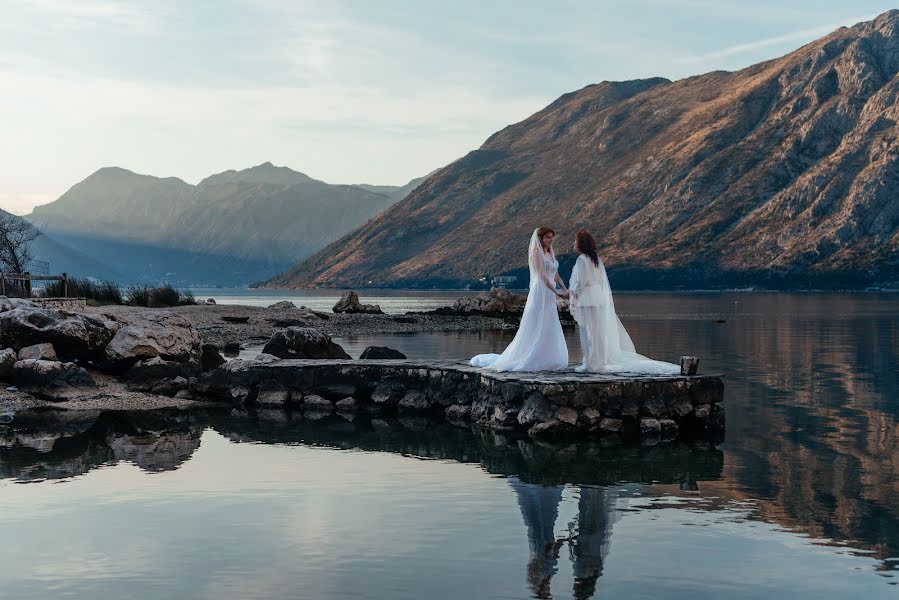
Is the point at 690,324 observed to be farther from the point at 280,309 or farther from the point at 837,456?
the point at 837,456

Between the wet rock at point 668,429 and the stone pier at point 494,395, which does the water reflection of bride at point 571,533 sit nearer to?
the stone pier at point 494,395

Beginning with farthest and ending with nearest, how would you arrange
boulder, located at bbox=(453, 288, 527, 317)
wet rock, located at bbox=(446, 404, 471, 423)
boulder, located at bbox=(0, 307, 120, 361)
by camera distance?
boulder, located at bbox=(453, 288, 527, 317), boulder, located at bbox=(0, 307, 120, 361), wet rock, located at bbox=(446, 404, 471, 423)

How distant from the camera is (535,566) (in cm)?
1135

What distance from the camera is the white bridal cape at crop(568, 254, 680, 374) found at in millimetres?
22312

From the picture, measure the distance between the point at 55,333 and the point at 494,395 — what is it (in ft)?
44.0

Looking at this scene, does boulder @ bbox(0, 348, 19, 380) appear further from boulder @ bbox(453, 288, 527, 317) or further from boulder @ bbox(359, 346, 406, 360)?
boulder @ bbox(453, 288, 527, 317)

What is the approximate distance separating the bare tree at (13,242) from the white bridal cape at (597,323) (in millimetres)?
48802

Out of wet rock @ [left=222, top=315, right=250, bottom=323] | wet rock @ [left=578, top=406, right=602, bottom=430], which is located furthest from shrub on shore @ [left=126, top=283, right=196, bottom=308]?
wet rock @ [left=578, top=406, right=602, bottom=430]

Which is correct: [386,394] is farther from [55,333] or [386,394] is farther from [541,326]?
[55,333]

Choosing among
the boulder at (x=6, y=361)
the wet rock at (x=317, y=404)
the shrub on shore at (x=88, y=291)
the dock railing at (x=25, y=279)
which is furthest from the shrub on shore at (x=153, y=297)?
the wet rock at (x=317, y=404)

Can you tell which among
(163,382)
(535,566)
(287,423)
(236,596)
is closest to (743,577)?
(535,566)

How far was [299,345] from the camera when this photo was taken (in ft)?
107

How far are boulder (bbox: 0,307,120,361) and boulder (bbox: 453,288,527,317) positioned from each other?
58.0 metres

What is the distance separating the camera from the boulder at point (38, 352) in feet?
87.6
